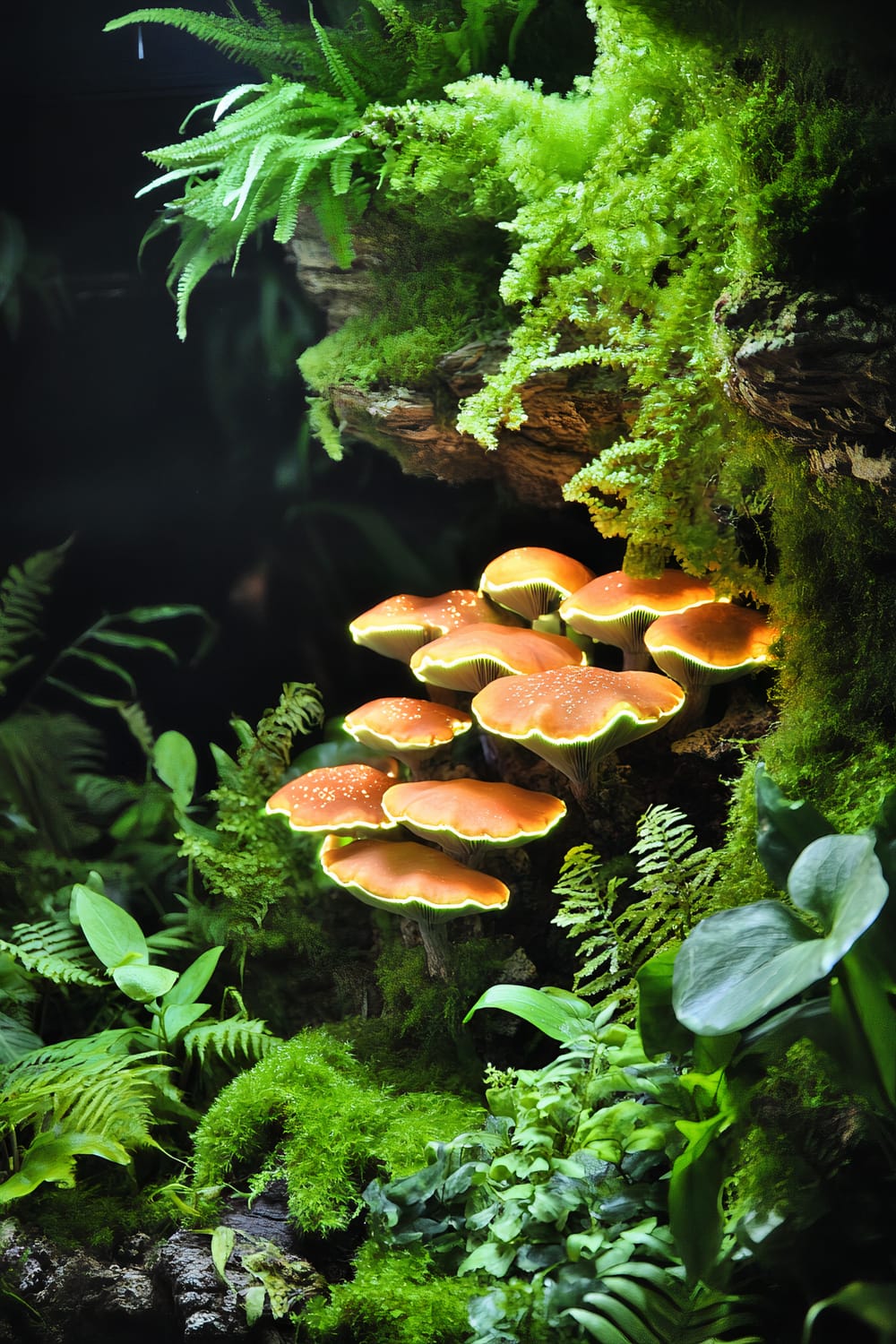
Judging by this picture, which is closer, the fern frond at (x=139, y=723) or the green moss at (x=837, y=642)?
the green moss at (x=837, y=642)

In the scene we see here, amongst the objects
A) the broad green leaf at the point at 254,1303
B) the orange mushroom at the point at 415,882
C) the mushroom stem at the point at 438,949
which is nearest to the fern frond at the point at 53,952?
the orange mushroom at the point at 415,882

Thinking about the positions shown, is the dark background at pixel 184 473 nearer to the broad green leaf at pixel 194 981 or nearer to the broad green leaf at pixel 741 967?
the broad green leaf at pixel 194 981

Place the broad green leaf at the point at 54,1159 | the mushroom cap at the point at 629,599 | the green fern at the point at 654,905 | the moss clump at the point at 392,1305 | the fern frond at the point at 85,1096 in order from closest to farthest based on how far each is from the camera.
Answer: the moss clump at the point at 392,1305
the green fern at the point at 654,905
the broad green leaf at the point at 54,1159
the fern frond at the point at 85,1096
the mushroom cap at the point at 629,599

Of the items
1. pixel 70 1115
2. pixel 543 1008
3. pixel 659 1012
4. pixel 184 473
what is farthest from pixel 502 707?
pixel 184 473

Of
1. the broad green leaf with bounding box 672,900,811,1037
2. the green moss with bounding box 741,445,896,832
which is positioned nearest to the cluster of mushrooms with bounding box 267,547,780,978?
the green moss with bounding box 741,445,896,832

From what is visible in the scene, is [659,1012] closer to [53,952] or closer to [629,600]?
[629,600]

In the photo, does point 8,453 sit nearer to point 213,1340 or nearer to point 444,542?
point 444,542

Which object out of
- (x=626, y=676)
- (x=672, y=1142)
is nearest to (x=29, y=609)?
(x=626, y=676)
